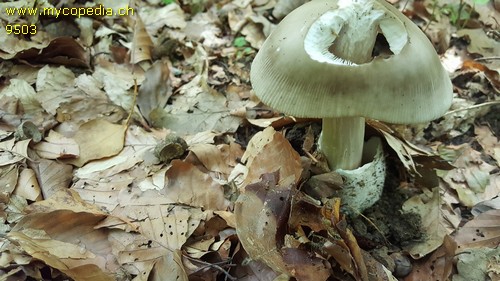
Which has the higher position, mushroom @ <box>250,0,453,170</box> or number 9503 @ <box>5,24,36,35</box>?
mushroom @ <box>250,0,453,170</box>

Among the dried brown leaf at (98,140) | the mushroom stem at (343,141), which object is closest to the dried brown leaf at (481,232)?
the mushroom stem at (343,141)

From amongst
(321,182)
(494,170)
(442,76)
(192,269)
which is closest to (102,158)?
(192,269)

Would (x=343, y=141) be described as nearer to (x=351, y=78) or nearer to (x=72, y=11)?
(x=351, y=78)

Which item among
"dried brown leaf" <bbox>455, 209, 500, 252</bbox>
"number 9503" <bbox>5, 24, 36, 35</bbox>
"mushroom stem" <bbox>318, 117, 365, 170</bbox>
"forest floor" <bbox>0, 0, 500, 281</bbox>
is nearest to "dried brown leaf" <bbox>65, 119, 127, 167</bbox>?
"forest floor" <bbox>0, 0, 500, 281</bbox>

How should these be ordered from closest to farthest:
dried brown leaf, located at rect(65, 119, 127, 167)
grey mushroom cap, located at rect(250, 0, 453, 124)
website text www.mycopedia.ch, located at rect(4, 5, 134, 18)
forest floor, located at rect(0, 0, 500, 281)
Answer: grey mushroom cap, located at rect(250, 0, 453, 124) → forest floor, located at rect(0, 0, 500, 281) → dried brown leaf, located at rect(65, 119, 127, 167) → website text www.mycopedia.ch, located at rect(4, 5, 134, 18)

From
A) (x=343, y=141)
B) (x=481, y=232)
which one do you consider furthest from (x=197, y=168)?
(x=481, y=232)

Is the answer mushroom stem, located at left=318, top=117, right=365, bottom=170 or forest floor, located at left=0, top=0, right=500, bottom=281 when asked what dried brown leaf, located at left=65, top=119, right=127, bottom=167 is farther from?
mushroom stem, located at left=318, top=117, right=365, bottom=170
